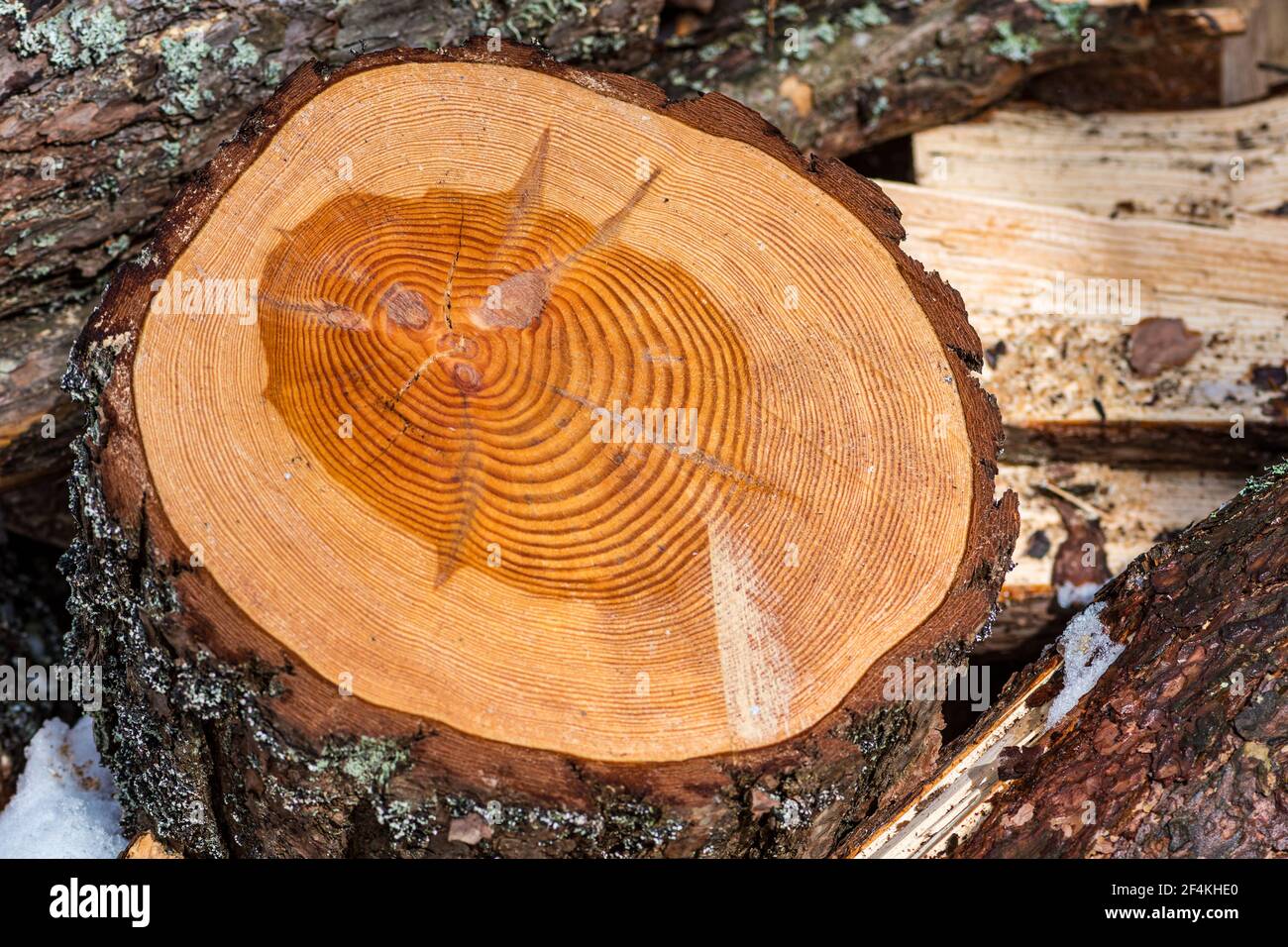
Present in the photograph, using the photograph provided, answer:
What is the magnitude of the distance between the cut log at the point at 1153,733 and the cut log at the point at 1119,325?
2.53ft

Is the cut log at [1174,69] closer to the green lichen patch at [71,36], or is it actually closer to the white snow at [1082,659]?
the white snow at [1082,659]

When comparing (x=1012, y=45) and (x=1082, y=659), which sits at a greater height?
(x=1012, y=45)

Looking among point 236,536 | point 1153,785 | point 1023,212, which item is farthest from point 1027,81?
point 236,536

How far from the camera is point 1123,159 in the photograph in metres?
3.39

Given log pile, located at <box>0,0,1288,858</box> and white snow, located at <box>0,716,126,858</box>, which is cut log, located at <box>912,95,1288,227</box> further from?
white snow, located at <box>0,716,126,858</box>

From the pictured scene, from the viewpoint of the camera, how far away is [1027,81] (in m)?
3.45

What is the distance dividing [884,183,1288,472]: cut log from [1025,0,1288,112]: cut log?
0.58m

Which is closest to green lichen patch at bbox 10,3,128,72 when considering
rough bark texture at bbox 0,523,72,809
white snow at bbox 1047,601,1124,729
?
rough bark texture at bbox 0,523,72,809

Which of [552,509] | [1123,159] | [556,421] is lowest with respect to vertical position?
[552,509]

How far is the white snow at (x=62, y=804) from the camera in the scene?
237 cm

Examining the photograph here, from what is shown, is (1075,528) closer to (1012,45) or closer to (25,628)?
(1012,45)

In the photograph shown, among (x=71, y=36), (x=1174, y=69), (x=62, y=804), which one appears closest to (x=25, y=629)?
(x=62, y=804)

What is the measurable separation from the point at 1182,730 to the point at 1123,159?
203cm

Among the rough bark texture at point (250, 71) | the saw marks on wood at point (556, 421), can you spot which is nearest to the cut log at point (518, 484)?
the saw marks on wood at point (556, 421)
